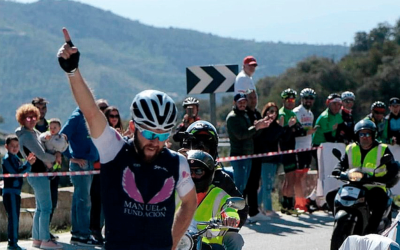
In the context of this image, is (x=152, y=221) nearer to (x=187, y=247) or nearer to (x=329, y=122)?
(x=187, y=247)

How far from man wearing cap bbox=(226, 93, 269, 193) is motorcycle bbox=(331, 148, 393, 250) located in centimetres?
323

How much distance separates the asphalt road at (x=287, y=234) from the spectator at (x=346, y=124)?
4.60ft

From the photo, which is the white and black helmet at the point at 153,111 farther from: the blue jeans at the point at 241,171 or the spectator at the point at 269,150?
the spectator at the point at 269,150

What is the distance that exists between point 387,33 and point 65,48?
83.3 meters

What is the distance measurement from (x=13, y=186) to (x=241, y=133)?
3.91 m

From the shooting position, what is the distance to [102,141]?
495 cm

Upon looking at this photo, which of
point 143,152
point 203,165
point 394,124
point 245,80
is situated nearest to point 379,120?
point 394,124

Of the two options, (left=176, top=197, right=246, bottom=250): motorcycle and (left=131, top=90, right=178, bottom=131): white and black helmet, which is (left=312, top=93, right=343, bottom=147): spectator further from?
(left=131, top=90, right=178, bottom=131): white and black helmet

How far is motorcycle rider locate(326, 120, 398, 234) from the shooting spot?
10.0 meters

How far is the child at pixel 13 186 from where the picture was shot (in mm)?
10516

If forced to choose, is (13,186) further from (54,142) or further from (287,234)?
(287,234)

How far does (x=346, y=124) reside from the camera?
612 inches

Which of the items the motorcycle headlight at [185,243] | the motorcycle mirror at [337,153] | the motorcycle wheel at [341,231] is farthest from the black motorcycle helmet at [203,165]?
the motorcycle mirror at [337,153]

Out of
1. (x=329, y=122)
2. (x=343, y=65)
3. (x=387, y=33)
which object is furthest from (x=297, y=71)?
(x=329, y=122)
